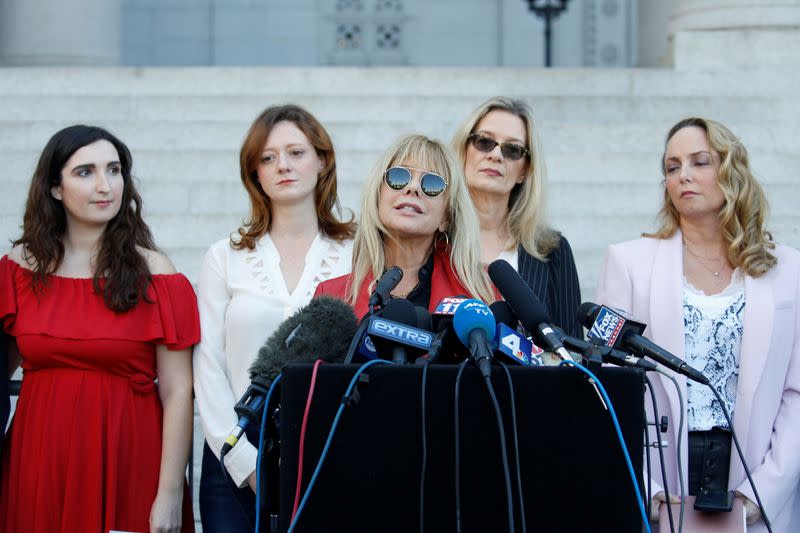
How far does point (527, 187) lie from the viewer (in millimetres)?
4953

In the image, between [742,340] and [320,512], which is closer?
[320,512]

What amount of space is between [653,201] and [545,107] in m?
1.91

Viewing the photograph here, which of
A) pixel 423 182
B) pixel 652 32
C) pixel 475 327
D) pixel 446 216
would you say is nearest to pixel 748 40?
pixel 652 32

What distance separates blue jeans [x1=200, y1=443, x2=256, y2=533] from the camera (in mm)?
4324

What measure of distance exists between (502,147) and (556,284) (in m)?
0.57

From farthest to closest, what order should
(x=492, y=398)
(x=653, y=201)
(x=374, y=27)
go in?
1. (x=374, y=27)
2. (x=653, y=201)
3. (x=492, y=398)

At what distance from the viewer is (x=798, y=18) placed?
1125 centimetres

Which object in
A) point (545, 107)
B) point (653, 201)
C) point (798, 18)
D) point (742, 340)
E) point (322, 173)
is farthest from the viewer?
point (798, 18)

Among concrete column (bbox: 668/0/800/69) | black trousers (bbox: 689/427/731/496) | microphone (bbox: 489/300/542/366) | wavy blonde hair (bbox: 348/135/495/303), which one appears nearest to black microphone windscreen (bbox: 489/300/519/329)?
microphone (bbox: 489/300/542/366)

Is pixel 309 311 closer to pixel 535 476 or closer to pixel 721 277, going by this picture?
pixel 535 476

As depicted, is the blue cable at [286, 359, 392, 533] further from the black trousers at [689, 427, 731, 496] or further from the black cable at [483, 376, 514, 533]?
the black trousers at [689, 427, 731, 496]

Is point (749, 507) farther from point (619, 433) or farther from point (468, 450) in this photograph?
point (468, 450)

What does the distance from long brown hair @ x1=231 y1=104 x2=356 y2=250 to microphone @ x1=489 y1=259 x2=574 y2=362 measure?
164 cm

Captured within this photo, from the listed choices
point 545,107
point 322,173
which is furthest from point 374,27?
point 322,173
